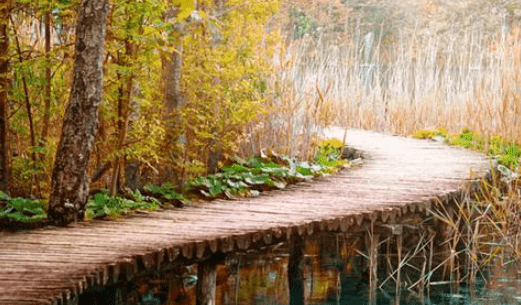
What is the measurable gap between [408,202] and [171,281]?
170 centimetres

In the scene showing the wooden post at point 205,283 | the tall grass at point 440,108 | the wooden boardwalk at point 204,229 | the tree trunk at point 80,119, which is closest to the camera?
the wooden boardwalk at point 204,229

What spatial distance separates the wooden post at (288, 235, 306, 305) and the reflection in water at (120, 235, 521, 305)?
200 mm

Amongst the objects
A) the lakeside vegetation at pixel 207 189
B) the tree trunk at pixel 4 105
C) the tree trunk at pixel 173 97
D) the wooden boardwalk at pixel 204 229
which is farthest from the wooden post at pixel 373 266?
the tree trunk at pixel 4 105

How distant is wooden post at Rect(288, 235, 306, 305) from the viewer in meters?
6.76

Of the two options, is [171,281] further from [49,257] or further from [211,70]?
[49,257]

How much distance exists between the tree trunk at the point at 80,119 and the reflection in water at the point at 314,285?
1.08m

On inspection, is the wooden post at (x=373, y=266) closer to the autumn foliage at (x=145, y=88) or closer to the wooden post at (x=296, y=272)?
the wooden post at (x=296, y=272)

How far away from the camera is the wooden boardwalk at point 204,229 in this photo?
4.04m

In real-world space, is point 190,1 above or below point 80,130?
above

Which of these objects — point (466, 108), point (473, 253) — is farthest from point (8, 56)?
point (466, 108)

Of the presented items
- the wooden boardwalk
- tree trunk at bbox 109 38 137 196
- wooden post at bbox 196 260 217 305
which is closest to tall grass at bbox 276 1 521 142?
the wooden boardwalk

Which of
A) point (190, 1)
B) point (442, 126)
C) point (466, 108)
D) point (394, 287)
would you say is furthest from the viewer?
point (442, 126)

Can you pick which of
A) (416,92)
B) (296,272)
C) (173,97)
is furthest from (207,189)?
(416,92)

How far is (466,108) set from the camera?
35.6 feet
